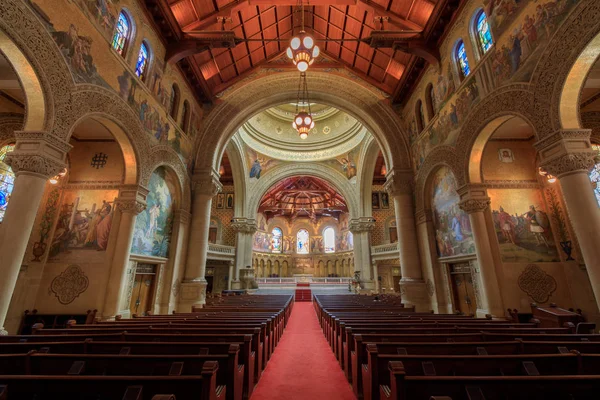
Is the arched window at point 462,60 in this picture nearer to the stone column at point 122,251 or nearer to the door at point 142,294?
the stone column at point 122,251

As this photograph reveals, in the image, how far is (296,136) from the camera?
2453 cm

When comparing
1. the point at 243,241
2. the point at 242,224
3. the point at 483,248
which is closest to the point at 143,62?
the point at 483,248

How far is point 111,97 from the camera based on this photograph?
7.01 metres

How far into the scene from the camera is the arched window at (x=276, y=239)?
36.5m

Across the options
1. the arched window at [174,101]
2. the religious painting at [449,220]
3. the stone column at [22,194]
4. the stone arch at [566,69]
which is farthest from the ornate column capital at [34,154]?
the religious painting at [449,220]

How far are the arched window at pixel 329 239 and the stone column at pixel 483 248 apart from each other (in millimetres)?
29281

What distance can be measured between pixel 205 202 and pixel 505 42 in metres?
11.8

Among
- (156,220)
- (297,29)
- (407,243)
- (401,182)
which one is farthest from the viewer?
(297,29)

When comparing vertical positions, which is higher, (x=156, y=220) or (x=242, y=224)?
(x=242, y=224)

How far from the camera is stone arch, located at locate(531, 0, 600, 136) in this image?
4.71 meters

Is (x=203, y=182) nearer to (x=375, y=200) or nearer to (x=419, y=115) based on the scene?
(x=419, y=115)

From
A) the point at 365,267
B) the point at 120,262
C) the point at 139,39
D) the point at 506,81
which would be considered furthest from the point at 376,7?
the point at 365,267

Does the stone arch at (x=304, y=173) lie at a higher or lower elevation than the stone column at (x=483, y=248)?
higher

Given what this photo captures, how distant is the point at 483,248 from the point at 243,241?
1795 cm
